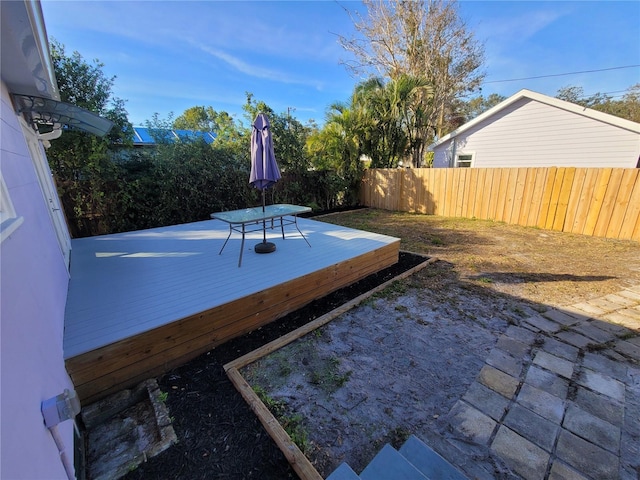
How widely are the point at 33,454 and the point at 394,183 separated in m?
9.75

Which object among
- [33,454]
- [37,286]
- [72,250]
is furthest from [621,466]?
[72,250]

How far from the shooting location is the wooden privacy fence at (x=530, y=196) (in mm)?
5371

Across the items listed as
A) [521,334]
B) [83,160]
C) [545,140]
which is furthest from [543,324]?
[545,140]

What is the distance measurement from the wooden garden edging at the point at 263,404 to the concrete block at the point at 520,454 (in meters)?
1.10

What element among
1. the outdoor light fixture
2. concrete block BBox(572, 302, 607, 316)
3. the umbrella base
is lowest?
concrete block BBox(572, 302, 607, 316)

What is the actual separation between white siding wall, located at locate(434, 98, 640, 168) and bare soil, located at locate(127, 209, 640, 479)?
6.08 metres

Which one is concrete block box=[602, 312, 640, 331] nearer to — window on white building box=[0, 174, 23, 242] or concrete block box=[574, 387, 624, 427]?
concrete block box=[574, 387, 624, 427]

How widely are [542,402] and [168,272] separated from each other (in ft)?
12.5

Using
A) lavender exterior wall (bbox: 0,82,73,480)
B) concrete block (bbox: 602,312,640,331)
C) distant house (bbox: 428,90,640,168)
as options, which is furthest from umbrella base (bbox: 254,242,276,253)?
distant house (bbox: 428,90,640,168)

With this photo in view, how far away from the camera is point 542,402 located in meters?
1.87

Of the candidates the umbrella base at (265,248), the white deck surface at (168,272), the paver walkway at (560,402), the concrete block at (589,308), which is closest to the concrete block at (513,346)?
the paver walkway at (560,402)

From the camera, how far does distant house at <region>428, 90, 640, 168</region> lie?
8016 mm

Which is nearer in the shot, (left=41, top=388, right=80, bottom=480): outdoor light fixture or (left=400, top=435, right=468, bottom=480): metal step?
(left=41, top=388, right=80, bottom=480): outdoor light fixture

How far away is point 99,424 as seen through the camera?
179 centimetres
